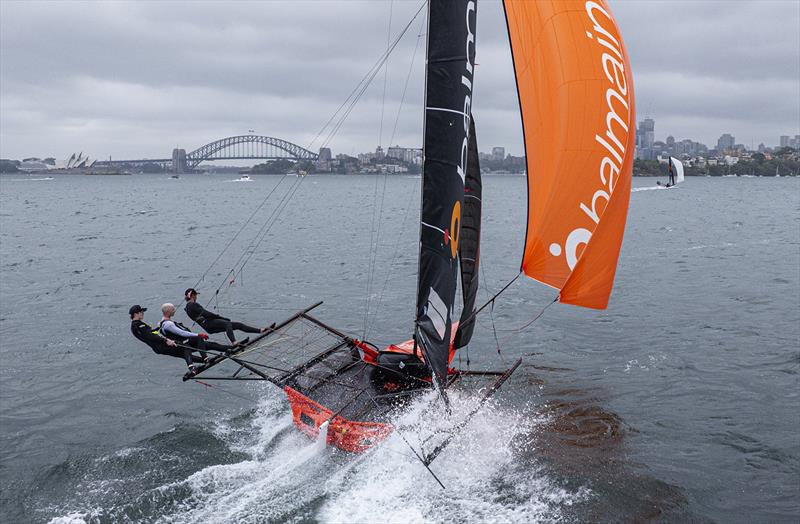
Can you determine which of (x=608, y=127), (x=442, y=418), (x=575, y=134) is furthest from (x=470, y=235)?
(x=442, y=418)

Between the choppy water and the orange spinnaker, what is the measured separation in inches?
113

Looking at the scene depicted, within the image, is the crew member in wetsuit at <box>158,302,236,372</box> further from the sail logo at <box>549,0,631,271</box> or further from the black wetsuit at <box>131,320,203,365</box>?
the sail logo at <box>549,0,631,271</box>

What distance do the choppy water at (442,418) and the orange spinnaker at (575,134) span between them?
287 cm

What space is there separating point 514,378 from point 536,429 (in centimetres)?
262

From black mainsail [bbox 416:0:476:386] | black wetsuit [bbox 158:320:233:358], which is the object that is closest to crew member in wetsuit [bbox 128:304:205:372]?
black wetsuit [bbox 158:320:233:358]

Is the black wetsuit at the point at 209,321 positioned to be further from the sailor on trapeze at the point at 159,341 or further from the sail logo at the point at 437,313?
the sail logo at the point at 437,313

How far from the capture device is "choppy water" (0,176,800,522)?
935 centimetres

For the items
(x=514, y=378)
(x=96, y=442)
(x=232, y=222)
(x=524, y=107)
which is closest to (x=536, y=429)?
(x=514, y=378)

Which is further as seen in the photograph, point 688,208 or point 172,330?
point 688,208

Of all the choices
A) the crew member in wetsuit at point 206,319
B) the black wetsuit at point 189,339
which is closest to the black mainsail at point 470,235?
the crew member in wetsuit at point 206,319

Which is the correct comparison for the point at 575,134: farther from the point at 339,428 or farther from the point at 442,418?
the point at 339,428

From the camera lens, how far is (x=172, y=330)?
10609 mm

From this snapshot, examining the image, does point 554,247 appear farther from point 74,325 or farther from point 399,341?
point 74,325

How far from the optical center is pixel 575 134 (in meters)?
9.53
